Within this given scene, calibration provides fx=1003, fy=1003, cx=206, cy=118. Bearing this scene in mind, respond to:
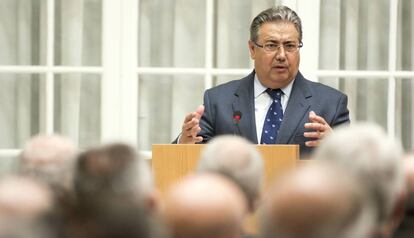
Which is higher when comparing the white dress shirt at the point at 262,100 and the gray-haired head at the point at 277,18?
the gray-haired head at the point at 277,18

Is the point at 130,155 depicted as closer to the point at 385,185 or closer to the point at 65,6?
the point at 385,185

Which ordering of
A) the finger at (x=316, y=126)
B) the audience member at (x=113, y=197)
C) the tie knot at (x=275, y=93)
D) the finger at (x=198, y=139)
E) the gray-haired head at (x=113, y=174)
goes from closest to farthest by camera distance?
the audience member at (x=113, y=197), the gray-haired head at (x=113, y=174), the finger at (x=316, y=126), the finger at (x=198, y=139), the tie knot at (x=275, y=93)

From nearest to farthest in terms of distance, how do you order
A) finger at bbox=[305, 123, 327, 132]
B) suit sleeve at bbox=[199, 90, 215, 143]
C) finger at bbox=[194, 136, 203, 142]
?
finger at bbox=[305, 123, 327, 132]
finger at bbox=[194, 136, 203, 142]
suit sleeve at bbox=[199, 90, 215, 143]

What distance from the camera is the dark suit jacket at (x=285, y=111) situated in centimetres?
472

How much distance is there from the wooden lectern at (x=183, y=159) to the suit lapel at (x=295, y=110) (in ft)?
2.34

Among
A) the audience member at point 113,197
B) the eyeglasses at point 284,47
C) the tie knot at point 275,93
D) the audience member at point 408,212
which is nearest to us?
the audience member at point 113,197

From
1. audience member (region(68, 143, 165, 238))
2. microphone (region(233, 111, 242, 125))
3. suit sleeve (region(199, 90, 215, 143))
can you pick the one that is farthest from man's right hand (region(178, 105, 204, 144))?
audience member (region(68, 143, 165, 238))

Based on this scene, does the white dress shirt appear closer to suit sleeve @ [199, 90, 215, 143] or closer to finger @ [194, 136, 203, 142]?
suit sleeve @ [199, 90, 215, 143]

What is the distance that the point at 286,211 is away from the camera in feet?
6.31

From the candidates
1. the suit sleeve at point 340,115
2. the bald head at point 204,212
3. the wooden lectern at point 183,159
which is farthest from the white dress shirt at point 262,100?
the bald head at point 204,212

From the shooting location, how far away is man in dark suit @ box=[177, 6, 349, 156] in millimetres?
4750

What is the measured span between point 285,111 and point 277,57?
358 millimetres

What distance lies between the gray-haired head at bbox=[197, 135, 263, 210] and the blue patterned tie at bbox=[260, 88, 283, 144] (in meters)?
1.92

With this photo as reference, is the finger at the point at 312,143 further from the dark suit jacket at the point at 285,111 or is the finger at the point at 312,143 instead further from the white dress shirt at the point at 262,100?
the white dress shirt at the point at 262,100
